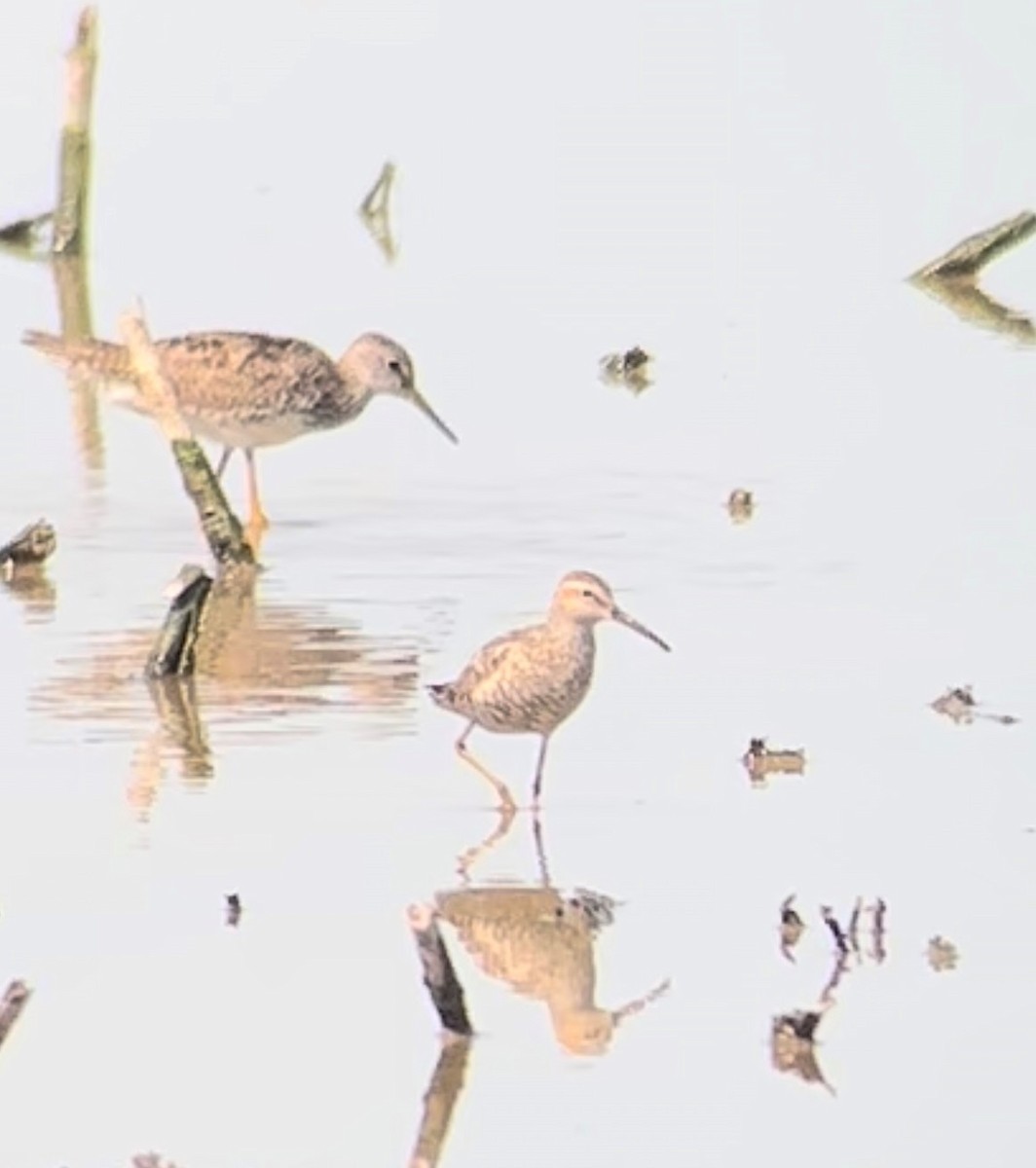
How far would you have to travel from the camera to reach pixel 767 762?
603 inches

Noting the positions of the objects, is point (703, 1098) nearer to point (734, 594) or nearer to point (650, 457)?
point (734, 594)

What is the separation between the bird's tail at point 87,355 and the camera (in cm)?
2116

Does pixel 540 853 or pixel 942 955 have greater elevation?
pixel 540 853

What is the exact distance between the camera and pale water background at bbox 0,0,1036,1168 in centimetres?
1220

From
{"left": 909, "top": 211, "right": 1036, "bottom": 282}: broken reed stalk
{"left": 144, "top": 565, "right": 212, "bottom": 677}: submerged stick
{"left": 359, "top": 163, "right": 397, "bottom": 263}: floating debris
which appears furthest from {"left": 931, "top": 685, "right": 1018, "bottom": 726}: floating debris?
{"left": 359, "top": 163, "right": 397, "bottom": 263}: floating debris

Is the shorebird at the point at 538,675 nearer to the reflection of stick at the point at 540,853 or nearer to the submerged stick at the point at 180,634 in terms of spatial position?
the reflection of stick at the point at 540,853

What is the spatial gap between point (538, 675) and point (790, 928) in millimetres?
1902

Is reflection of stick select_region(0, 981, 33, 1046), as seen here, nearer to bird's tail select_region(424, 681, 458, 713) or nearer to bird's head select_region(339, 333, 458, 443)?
bird's tail select_region(424, 681, 458, 713)

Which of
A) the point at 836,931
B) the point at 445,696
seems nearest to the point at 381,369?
the point at 445,696

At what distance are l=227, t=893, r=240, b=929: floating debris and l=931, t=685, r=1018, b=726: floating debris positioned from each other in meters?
3.40

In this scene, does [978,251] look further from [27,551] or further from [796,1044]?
[796,1044]

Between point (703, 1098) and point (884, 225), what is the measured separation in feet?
58.7

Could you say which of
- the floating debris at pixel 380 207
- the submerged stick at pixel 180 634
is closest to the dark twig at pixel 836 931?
the submerged stick at pixel 180 634

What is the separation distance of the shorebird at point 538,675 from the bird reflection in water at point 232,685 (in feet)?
2.88
